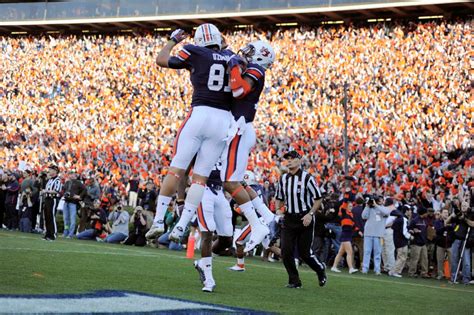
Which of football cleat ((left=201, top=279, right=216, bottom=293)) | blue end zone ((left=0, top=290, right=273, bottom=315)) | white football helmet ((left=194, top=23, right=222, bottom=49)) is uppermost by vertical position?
white football helmet ((left=194, top=23, right=222, bottom=49))

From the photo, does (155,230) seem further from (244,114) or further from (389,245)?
(389,245)

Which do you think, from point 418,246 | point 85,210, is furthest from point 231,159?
point 85,210

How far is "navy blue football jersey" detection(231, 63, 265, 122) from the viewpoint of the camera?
929 centimetres

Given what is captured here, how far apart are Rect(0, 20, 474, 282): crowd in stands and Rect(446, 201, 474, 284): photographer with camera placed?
307 cm

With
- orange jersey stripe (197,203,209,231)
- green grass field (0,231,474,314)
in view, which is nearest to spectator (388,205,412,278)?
green grass field (0,231,474,314)

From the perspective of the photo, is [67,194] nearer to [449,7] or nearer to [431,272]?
[431,272]

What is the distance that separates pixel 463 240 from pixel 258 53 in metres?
10.0

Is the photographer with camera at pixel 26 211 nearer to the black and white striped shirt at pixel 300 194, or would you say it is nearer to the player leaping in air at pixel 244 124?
the black and white striped shirt at pixel 300 194

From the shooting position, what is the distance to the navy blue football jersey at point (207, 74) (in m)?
8.95

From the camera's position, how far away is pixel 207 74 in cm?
895

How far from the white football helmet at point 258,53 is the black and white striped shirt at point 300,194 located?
2266 mm

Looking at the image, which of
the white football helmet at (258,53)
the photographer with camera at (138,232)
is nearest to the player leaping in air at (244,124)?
the white football helmet at (258,53)

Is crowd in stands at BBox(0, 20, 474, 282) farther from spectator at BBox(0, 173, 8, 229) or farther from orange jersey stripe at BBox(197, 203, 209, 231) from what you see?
Result: orange jersey stripe at BBox(197, 203, 209, 231)

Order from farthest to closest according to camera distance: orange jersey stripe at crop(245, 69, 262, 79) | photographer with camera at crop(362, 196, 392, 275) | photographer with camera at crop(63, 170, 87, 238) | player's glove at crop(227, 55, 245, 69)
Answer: photographer with camera at crop(63, 170, 87, 238)
photographer with camera at crop(362, 196, 392, 275)
orange jersey stripe at crop(245, 69, 262, 79)
player's glove at crop(227, 55, 245, 69)
